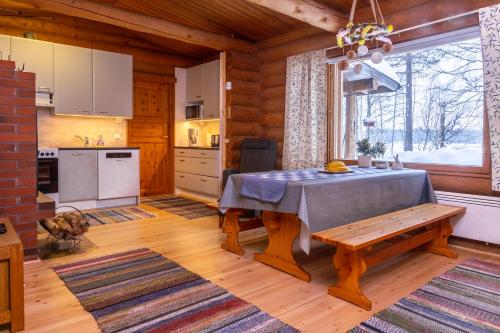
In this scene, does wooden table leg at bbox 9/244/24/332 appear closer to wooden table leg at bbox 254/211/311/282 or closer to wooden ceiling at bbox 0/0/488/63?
wooden table leg at bbox 254/211/311/282

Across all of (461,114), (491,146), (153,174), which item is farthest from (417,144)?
(153,174)

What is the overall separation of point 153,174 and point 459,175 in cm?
485

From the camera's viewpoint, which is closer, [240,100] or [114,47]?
[240,100]

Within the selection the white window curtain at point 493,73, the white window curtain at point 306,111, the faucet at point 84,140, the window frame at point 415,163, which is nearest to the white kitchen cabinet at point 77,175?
the faucet at point 84,140

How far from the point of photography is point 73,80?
16.5 ft

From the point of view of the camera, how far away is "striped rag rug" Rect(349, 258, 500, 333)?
199 cm

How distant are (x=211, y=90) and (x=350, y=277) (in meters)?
→ 4.32

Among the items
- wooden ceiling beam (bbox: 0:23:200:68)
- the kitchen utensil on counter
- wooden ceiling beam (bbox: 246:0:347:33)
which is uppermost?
wooden ceiling beam (bbox: 0:23:200:68)

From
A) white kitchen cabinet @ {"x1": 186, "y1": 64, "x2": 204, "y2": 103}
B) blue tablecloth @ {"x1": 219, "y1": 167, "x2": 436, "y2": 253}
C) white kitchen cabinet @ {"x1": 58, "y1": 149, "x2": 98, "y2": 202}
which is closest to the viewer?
blue tablecloth @ {"x1": 219, "y1": 167, "x2": 436, "y2": 253}

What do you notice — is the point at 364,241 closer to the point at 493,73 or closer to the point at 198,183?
the point at 493,73

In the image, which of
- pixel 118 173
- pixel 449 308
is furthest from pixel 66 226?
pixel 449 308

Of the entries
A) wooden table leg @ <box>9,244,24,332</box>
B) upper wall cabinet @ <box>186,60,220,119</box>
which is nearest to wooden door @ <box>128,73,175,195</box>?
upper wall cabinet @ <box>186,60,220,119</box>

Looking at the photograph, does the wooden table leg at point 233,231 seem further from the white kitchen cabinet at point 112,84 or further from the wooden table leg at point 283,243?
the white kitchen cabinet at point 112,84

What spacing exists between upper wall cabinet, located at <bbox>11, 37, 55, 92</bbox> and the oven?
2.89 feet
